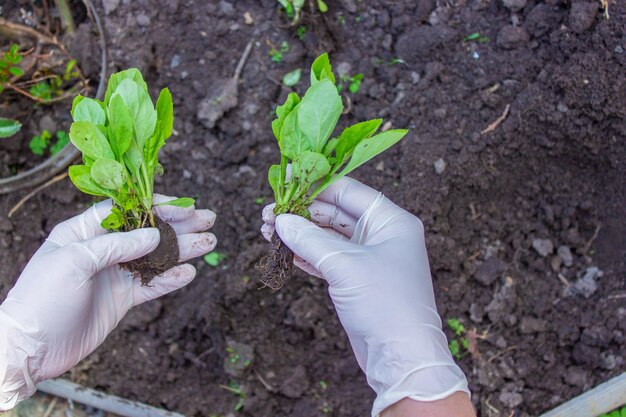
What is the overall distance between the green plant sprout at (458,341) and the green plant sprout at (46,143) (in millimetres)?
1820

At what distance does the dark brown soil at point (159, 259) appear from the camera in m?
1.99

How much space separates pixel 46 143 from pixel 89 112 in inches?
41.4

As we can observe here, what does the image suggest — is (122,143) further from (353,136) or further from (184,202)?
(353,136)

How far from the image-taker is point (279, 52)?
8.57 feet

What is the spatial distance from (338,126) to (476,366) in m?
1.11

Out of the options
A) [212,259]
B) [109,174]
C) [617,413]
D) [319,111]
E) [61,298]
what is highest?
[319,111]

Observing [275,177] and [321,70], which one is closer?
[321,70]

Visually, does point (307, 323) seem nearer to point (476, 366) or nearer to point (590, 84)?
point (476, 366)

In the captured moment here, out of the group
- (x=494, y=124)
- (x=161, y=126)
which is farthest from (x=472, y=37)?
(x=161, y=126)

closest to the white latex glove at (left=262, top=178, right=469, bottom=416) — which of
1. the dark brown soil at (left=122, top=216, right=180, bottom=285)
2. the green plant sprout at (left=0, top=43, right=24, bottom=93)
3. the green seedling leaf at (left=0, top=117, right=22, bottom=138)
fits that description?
the dark brown soil at (left=122, top=216, right=180, bottom=285)

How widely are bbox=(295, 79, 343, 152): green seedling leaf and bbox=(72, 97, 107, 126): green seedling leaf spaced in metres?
0.58

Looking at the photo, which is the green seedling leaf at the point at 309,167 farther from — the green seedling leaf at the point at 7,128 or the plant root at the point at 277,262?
the green seedling leaf at the point at 7,128

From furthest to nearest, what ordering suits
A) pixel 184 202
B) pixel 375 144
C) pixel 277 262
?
pixel 277 262 → pixel 184 202 → pixel 375 144

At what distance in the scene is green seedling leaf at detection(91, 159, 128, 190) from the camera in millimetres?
1688
